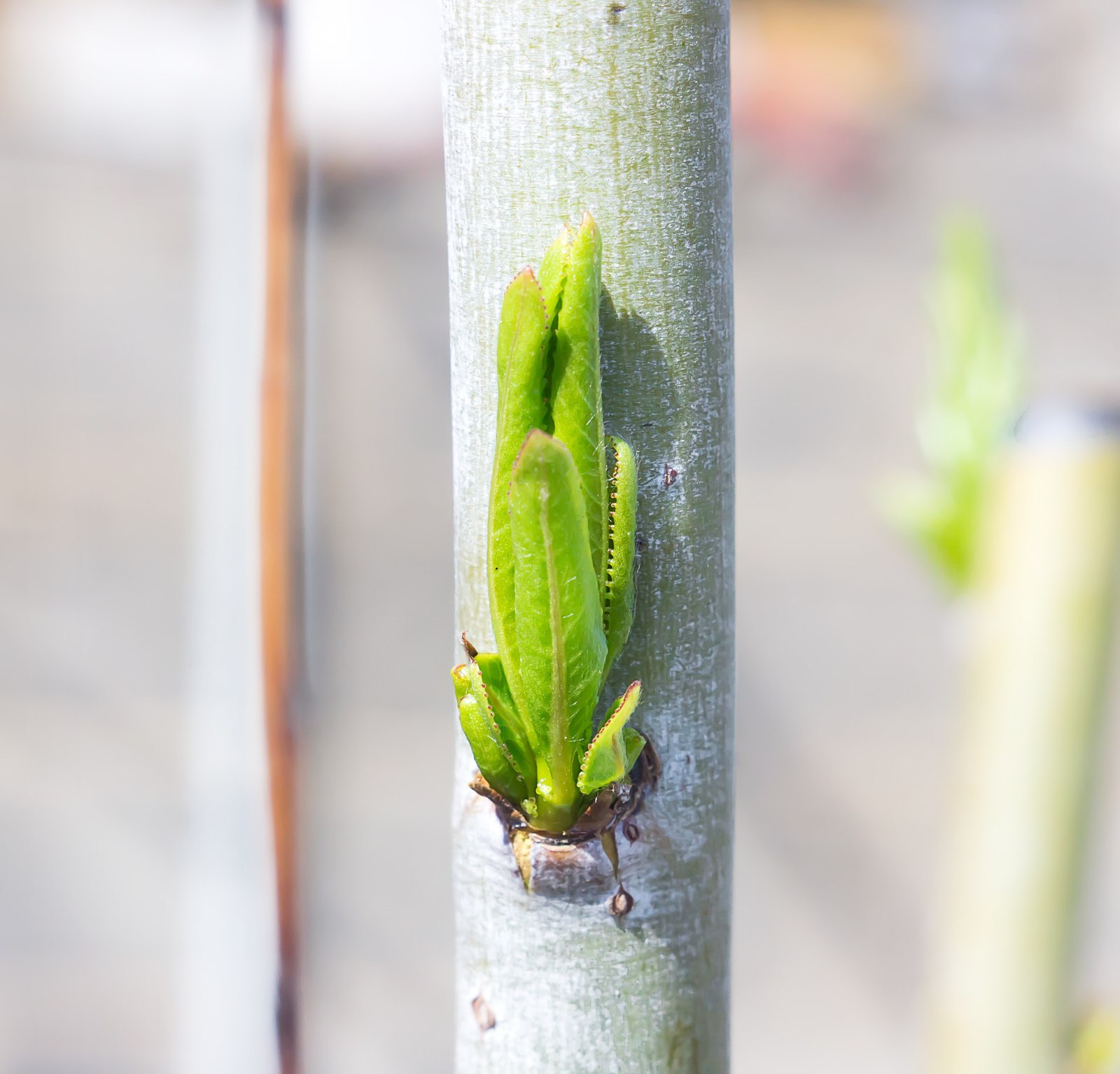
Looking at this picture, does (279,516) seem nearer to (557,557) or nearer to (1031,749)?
(557,557)

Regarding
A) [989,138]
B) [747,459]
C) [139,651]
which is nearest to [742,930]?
[747,459]

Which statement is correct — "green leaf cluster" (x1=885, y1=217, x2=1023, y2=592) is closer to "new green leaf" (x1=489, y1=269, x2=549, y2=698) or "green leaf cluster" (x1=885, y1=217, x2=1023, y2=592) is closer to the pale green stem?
the pale green stem

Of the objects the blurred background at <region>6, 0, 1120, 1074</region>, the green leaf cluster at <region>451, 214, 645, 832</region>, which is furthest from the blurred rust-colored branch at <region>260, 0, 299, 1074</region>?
the blurred background at <region>6, 0, 1120, 1074</region>

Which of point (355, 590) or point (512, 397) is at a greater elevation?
point (512, 397)

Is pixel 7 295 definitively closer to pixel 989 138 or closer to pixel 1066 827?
pixel 1066 827

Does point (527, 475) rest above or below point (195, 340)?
below

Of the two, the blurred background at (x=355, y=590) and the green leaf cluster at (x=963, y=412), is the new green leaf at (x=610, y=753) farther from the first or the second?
the blurred background at (x=355, y=590)

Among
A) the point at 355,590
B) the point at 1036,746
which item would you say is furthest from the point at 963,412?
the point at 355,590
